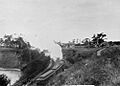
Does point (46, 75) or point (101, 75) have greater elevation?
point (101, 75)

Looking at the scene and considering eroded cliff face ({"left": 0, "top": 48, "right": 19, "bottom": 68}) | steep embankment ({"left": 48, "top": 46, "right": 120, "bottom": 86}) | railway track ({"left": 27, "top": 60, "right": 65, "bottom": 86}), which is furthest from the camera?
eroded cliff face ({"left": 0, "top": 48, "right": 19, "bottom": 68})

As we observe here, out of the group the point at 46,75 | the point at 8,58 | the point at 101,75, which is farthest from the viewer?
the point at 8,58

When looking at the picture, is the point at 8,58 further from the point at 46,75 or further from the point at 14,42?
the point at 46,75

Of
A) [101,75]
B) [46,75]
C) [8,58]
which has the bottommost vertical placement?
[46,75]

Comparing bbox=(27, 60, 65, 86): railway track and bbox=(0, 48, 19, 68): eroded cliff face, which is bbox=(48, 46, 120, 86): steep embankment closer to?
bbox=(27, 60, 65, 86): railway track

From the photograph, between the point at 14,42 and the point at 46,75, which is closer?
the point at 46,75

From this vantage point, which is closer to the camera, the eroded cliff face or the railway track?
the railway track

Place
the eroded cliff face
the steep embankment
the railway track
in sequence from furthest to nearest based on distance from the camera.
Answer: the eroded cliff face → the railway track → the steep embankment

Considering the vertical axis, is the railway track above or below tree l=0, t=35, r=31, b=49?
below

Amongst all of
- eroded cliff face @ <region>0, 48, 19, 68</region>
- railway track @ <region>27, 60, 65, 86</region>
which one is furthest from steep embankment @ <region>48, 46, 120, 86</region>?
eroded cliff face @ <region>0, 48, 19, 68</region>

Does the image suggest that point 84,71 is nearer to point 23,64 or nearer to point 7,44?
point 23,64

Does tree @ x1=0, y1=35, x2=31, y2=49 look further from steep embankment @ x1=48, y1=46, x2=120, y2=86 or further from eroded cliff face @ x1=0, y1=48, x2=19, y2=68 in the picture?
steep embankment @ x1=48, y1=46, x2=120, y2=86

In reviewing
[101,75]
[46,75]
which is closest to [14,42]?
[46,75]

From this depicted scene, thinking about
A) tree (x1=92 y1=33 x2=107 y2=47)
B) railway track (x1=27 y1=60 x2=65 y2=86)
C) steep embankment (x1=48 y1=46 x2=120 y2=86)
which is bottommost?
railway track (x1=27 y1=60 x2=65 y2=86)
